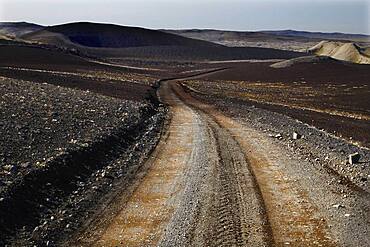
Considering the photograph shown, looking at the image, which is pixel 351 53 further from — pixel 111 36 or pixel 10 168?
pixel 10 168

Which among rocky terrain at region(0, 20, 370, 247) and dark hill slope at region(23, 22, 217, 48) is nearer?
rocky terrain at region(0, 20, 370, 247)

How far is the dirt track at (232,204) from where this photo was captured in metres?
10.1

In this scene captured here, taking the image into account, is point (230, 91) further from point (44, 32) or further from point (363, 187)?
point (44, 32)

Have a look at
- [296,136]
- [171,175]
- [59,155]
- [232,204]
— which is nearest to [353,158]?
[296,136]

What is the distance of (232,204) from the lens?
12.0m

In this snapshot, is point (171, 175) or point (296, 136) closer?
point (171, 175)

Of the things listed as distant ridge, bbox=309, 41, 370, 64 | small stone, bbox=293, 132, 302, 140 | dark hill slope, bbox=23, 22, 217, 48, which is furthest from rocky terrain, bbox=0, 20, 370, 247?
dark hill slope, bbox=23, 22, 217, 48

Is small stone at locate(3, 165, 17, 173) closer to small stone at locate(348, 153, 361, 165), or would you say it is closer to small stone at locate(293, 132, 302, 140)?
small stone at locate(348, 153, 361, 165)

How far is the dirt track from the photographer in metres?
10.1

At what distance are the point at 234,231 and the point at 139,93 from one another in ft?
89.5

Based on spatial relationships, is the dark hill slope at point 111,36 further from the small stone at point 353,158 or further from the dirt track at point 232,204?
the small stone at point 353,158

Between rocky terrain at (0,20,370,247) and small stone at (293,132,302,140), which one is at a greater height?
rocky terrain at (0,20,370,247)

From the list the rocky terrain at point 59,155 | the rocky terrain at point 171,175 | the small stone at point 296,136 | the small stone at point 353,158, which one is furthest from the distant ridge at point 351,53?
the small stone at point 353,158

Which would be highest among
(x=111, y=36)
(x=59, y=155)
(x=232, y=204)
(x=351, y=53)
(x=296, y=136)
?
(x=111, y=36)
